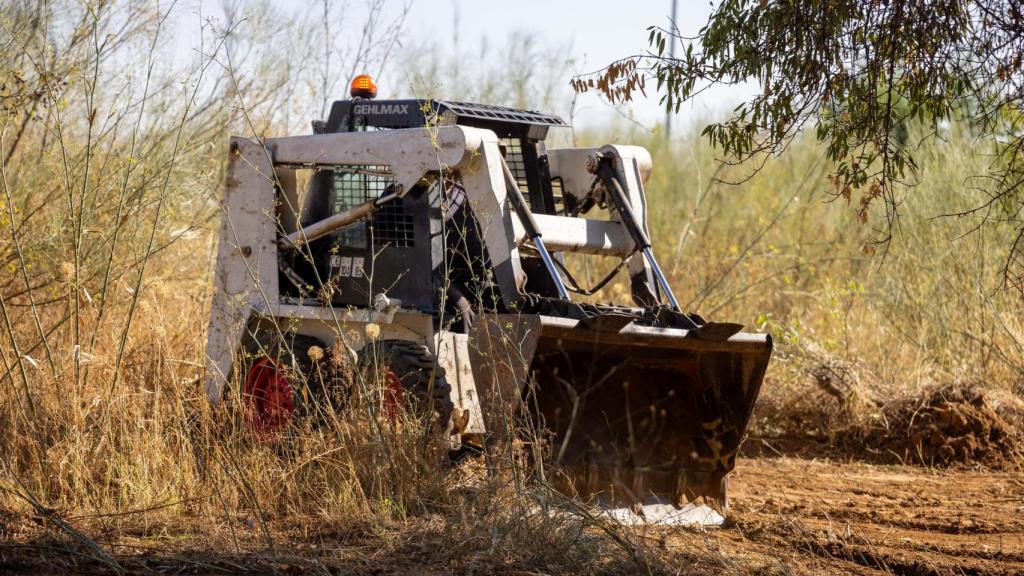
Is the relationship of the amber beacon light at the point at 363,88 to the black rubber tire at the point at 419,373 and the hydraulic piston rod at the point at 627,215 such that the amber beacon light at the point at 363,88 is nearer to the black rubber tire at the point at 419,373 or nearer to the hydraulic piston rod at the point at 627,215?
the hydraulic piston rod at the point at 627,215

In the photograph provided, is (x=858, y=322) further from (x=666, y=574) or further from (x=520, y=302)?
(x=666, y=574)

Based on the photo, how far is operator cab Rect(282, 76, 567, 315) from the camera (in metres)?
6.16

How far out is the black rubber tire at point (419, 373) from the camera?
5.56 m

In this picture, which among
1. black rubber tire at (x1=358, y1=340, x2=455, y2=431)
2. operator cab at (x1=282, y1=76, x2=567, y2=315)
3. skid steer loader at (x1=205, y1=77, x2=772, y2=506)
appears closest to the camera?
skid steer loader at (x1=205, y1=77, x2=772, y2=506)

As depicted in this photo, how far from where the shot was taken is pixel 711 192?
1554cm

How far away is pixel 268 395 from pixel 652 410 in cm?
223

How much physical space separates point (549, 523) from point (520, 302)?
62.1 inches

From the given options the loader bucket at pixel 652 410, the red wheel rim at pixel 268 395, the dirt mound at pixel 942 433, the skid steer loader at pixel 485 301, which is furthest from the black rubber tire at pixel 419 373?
the dirt mound at pixel 942 433

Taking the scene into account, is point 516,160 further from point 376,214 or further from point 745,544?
point 745,544

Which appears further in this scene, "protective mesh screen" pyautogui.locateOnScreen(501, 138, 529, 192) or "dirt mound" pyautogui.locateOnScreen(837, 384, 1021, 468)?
"dirt mound" pyautogui.locateOnScreen(837, 384, 1021, 468)

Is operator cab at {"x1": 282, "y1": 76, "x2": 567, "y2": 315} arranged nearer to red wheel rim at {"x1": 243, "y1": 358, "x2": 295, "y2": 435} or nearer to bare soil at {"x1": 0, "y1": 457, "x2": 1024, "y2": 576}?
red wheel rim at {"x1": 243, "y1": 358, "x2": 295, "y2": 435}

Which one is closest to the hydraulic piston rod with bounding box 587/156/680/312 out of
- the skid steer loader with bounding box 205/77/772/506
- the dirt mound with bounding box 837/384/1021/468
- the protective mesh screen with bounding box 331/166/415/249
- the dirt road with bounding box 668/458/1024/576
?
the skid steer loader with bounding box 205/77/772/506

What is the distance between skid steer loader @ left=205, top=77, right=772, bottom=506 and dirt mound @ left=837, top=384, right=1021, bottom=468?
2572 millimetres

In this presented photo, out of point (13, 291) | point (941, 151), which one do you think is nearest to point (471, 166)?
point (13, 291)
